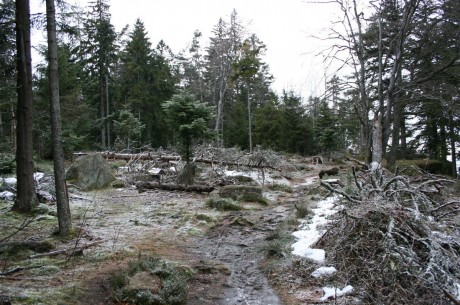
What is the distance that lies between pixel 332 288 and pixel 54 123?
581 cm

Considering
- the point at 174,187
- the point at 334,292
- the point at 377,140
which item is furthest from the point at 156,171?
the point at 334,292

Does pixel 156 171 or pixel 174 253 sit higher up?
pixel 156 171

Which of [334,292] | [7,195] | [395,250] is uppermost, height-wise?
[7,195]

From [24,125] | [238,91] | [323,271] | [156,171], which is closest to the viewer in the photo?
[323,271]

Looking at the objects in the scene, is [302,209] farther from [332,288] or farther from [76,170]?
[76,170]

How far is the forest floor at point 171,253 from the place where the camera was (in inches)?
188

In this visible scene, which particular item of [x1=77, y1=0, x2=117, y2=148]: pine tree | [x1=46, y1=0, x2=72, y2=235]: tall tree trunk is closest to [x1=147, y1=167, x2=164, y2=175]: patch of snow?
[x1=46, y1=0, x2=72, y2=235]: tall tree trunk

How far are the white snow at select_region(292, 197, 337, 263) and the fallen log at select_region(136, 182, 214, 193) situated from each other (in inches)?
196

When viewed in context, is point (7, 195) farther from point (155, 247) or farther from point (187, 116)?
point (187, 116)

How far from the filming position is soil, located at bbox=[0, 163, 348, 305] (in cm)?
482

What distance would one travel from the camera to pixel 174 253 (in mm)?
6953

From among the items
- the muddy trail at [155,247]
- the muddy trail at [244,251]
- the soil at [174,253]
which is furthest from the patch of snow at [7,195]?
the muddy trail at [244,251]

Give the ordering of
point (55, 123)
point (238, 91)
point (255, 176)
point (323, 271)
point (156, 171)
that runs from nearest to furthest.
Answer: point (323, 271) < point (55, 123) < point (156, 171) < point (255, 176) < point (238, 91)

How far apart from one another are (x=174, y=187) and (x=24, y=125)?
6137 mm
